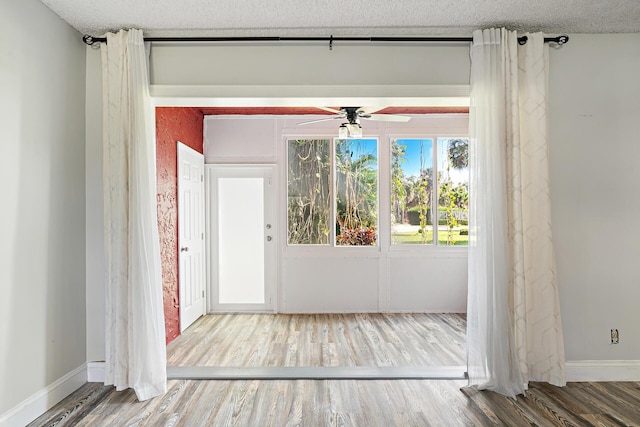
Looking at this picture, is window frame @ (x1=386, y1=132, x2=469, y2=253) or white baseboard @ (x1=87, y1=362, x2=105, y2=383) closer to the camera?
white baseboard @ (x1=87, y1=362, x2=105, y2=383)

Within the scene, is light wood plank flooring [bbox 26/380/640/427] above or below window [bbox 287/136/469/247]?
below

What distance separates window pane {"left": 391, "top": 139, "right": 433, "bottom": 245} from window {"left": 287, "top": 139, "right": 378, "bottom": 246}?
270 mm

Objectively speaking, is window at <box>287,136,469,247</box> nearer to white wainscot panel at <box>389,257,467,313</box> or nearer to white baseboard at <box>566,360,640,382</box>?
white wainscot panel at <box>389,257,467,313</box>

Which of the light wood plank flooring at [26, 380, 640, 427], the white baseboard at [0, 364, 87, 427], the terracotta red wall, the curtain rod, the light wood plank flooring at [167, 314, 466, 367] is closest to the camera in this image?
the white baseboard at [0, 364, 87, 427]

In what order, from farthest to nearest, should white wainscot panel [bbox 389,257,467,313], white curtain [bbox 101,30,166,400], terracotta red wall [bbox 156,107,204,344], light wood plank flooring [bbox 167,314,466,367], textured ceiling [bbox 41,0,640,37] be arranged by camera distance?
white wainscot panel [bbox 389,257,467,313] < terracotta red wall [bbox 156,107,204,344] < light wood plank flooring [bbox 167,314,466,367] < white curtain [bbox 101,30,166,400] < textured ceiling [bbox 41,0,640,37]

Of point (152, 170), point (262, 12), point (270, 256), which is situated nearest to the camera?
point (262, 12)

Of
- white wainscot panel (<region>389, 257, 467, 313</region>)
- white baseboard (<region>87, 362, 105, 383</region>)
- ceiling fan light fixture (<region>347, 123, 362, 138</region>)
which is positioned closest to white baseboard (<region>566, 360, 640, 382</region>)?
white wainscot panel (<region>389, 257, 467, 313</region>)

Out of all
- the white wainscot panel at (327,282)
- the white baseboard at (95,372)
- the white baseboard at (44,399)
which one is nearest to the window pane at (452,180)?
the white wainscot panel at (327,282)

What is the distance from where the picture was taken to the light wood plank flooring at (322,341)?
11.2ft

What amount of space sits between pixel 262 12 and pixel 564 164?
249 centimetres

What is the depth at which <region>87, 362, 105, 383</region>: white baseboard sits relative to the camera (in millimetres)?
2953

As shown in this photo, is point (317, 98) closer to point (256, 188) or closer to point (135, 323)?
point (135, 323)

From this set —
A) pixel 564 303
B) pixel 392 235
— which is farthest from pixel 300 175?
pixel 564 303

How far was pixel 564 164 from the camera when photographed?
3.00m
